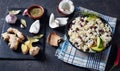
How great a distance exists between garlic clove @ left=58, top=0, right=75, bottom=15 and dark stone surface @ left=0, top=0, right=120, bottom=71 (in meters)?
0.04

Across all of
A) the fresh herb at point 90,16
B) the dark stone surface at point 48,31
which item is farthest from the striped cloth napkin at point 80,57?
the fresh herb at point 90,16

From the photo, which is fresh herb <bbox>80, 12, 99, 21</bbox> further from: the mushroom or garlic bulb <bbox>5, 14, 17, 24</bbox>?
garlic bulb <bbox>5, 14, 17, 24</bbox>

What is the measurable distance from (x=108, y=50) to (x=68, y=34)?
0.17 m

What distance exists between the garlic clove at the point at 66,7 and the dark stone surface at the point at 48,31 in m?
0.04

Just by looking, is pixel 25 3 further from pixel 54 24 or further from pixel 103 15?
pixel 103 15

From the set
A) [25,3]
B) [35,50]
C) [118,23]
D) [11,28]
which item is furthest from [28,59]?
[118,23]

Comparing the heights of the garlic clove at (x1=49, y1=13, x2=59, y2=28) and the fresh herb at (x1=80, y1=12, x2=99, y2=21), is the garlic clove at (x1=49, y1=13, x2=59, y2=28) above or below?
below

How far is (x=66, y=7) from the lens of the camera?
1265 mm

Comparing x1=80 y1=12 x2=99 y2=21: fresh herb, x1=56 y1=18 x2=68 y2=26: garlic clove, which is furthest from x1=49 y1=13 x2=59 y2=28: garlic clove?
x1=80 y1=12 x2=99 y2=21: fresh herb

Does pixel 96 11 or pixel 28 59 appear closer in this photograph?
pixel 28 59

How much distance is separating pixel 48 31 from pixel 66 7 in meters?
0.13

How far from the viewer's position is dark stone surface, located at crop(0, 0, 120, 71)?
115 centimetres

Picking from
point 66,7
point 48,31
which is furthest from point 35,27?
point 66,7

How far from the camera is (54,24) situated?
3.99 feet
